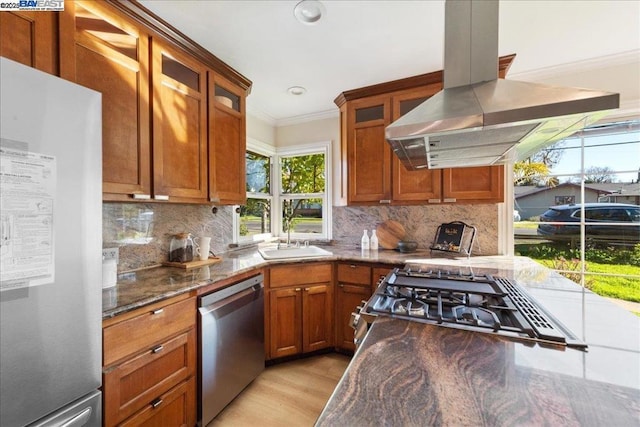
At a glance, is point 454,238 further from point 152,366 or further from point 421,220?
point 152,366

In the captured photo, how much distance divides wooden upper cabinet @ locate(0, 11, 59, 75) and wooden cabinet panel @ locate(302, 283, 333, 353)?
2054 millimetres

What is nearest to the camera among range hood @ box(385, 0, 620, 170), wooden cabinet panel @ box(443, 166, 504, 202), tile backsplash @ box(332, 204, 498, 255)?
range hood @ box(385, 0, 620, 170)

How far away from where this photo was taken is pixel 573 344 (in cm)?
80

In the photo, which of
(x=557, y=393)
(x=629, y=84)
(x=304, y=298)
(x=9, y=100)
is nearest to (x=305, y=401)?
(x=304, y=298)

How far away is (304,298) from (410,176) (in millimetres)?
1441

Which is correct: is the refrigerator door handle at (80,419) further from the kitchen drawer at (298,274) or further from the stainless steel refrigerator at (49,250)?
the kitchen drawer at (298,274)

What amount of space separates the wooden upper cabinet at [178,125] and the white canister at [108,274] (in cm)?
44

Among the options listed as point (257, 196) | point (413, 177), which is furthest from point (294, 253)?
point (413, 177)

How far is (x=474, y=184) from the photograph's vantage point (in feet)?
7.33

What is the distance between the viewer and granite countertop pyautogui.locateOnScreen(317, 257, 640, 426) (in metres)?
0.53

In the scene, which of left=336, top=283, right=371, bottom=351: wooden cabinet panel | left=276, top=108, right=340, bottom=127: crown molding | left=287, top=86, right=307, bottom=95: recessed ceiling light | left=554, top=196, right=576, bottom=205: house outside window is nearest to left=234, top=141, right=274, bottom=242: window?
left=276, top=108, right=340, bottom=127: crown molding

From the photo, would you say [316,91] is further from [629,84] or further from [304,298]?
[629,84]

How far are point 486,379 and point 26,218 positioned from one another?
53.9 inches

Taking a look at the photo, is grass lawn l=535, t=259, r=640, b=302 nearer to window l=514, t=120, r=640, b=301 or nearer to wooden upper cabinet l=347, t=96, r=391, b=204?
window l=514, t=120, r=640, b=301
